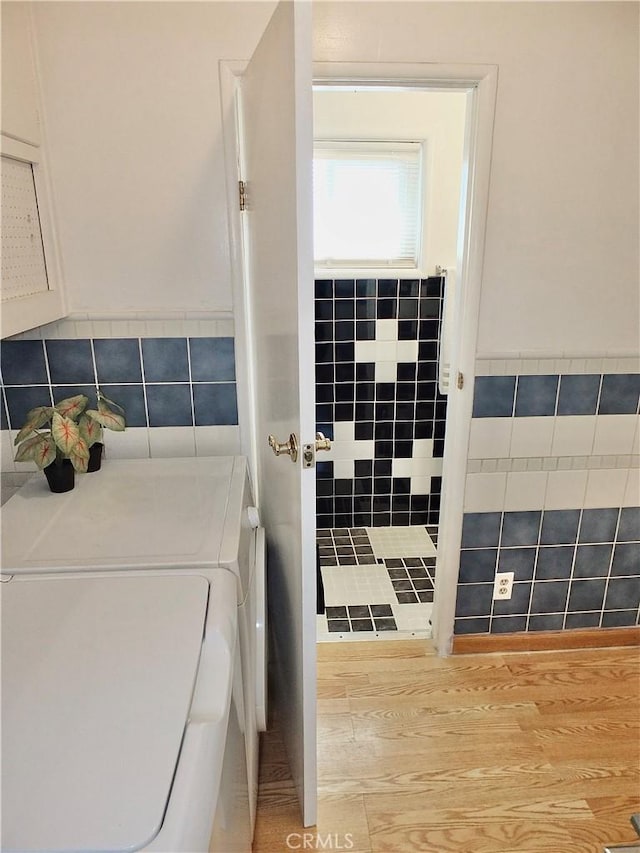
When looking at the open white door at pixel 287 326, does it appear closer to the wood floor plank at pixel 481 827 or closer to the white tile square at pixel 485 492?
the wood floor plank at pixel 481 827

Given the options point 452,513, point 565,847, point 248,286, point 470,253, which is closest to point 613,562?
point 452,513

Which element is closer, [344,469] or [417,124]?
[417,124]

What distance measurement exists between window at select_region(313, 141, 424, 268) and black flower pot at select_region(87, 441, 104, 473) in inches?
60.5

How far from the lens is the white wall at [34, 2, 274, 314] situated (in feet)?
4.90

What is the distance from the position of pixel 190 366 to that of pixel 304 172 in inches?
34.0

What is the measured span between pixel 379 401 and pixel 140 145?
66.6 inches

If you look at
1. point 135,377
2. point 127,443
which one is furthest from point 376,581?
point 135,377

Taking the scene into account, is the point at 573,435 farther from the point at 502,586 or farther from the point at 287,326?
the point at 287,326

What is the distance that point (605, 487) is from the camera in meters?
2.01

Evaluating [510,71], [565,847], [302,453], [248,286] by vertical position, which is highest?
[510,71]

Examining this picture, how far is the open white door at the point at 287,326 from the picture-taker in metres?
1.03

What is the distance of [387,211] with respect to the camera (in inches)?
108

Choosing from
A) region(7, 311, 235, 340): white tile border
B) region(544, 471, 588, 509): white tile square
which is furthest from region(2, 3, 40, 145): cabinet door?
region(544, 471, 588, 509): white tile square

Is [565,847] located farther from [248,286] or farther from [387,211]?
[387,211]
